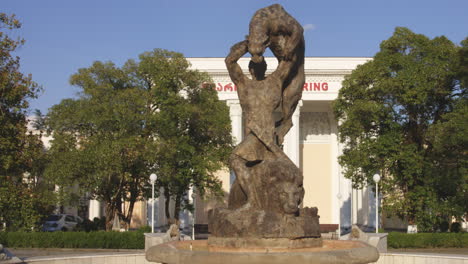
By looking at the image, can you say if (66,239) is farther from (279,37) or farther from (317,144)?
(317,144)

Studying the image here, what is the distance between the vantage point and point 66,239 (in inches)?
1107

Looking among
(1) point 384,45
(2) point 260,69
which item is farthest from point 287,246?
(1) point 384,45

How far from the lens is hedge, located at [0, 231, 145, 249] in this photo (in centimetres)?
2766

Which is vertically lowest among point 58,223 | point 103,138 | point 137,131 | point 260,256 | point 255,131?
point 58,223

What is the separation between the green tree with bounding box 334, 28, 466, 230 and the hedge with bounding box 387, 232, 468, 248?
3.98 ft

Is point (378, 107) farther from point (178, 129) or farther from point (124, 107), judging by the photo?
point (124, 107)

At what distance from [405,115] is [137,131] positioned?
518 inches

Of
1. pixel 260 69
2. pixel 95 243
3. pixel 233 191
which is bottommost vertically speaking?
pixel 95 243

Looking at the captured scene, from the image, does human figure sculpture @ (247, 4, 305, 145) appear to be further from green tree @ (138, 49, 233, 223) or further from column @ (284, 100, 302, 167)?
column @ (284, 100, 302, 167)

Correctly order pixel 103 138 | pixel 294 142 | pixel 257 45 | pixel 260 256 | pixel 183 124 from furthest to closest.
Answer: pixel 294 142
pixel 183 124
pixel 103 138
pixel 257 45
pixel 260 256

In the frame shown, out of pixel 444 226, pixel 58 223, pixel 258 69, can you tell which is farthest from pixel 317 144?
pixel 258 69

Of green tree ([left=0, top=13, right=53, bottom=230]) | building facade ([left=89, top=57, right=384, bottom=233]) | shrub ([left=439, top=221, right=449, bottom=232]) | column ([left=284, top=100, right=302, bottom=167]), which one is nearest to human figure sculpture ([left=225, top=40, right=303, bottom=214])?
green tree ([left=0, top=13, right=53, bottom=230])

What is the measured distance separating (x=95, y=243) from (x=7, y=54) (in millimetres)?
8823

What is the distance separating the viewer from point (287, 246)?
9664 mm
